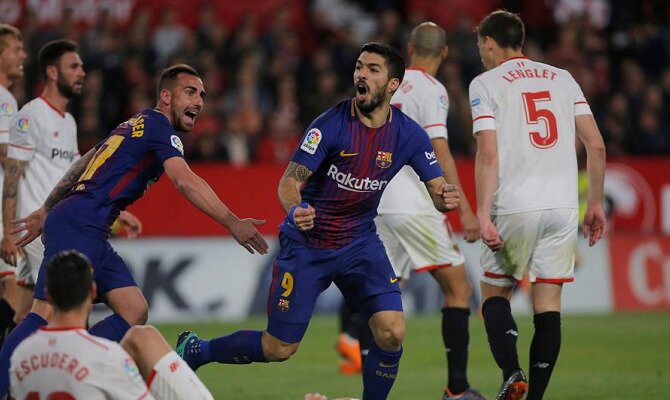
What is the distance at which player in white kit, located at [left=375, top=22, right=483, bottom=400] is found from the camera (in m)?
9.00

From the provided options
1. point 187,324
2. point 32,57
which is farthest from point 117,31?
point 187,324

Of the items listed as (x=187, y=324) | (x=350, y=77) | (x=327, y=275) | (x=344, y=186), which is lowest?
(x=187, y=324)

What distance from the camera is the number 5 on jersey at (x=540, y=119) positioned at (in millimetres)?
8211

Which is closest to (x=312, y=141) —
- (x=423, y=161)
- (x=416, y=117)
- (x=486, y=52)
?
(x=423, y=161)

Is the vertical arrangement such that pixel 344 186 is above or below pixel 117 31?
below

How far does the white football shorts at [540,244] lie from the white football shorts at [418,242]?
1.05 meters

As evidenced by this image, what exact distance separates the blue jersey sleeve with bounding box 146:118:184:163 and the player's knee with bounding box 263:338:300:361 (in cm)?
128

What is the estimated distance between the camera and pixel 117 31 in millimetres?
18453

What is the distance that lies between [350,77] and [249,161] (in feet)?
8.07

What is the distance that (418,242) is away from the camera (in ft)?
30.9

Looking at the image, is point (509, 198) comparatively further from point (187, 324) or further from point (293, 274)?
point (187, 324)

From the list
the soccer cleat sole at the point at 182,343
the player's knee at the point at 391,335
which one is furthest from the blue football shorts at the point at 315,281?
the soccer cleat sole at the point at 182,343

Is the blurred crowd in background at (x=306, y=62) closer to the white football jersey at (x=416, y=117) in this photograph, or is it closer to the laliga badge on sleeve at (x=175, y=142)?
the white football jersey at (x=416, y=117)

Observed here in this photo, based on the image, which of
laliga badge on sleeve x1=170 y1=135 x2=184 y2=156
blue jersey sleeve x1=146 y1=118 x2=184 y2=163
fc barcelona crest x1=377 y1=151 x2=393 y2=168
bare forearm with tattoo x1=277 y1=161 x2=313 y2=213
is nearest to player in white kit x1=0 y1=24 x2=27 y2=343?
blue jersey sleeve x1=146 y1=118 x2=184 y2=163
